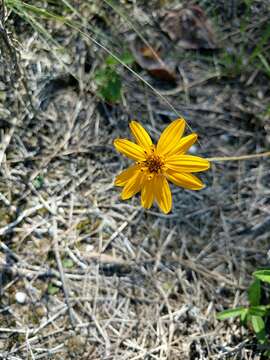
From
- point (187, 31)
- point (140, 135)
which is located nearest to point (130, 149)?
point (140, 135)

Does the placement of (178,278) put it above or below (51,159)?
below

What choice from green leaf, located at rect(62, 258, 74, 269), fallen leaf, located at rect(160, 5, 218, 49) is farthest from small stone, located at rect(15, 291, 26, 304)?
fallen leaf, located at rect(160, 5, 218, 49)

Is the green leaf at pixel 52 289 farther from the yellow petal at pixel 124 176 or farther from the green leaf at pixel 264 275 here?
the green leaf at pixel 264 275

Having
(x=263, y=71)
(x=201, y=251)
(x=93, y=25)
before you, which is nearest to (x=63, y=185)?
(x=201, y=251)

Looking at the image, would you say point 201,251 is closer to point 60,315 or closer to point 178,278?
point 178,278

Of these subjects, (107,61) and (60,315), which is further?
(107,61)

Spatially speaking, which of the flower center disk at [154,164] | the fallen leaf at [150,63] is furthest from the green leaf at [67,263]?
the fallen leaf at [150,63]

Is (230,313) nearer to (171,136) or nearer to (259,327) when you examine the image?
(259,327)
